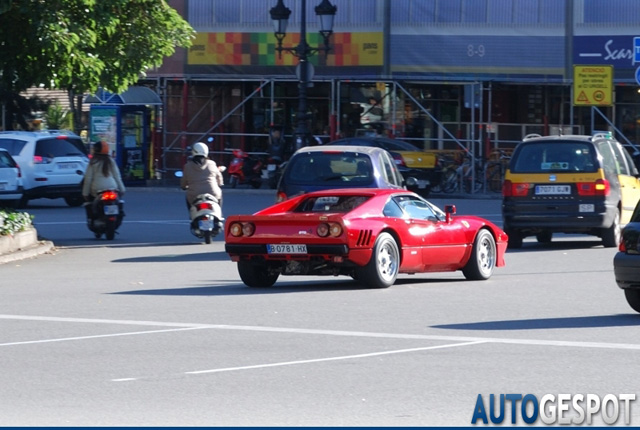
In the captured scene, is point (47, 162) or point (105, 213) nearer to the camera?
point (105, 213)

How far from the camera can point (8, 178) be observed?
30.0 metres

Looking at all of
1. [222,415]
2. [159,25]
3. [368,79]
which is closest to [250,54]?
[368,79]

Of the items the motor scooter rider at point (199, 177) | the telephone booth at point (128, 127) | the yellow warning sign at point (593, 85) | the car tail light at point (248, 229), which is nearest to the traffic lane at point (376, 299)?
the car tail light at point (248, 229)

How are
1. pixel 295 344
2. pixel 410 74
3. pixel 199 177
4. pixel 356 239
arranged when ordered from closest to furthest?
pixel 295 344, pixel 356 239, pixel 199 177, pixel 410 74

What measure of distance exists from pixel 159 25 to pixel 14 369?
13158mm

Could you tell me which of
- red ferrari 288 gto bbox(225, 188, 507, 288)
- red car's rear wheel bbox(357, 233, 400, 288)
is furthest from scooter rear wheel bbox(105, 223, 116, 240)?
red car's rear wheel bbox(357, 233, 400, 288)

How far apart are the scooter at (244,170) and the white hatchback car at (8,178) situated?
11164 mm

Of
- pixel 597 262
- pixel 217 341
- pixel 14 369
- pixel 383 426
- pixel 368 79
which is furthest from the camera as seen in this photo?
pixel 368 79

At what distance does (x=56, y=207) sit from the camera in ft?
109

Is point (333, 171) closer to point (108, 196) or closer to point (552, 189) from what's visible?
point (552, 189)

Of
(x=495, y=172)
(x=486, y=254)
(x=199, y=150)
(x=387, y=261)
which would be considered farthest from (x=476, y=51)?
(x=387, y=261)

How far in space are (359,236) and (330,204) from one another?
5.02 feet

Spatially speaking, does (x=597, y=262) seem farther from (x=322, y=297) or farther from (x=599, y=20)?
(x=599, y=20)

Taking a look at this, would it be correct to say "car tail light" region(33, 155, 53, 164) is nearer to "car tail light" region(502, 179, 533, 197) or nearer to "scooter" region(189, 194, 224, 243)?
"scooter" region(189, 194, 224, 243)
